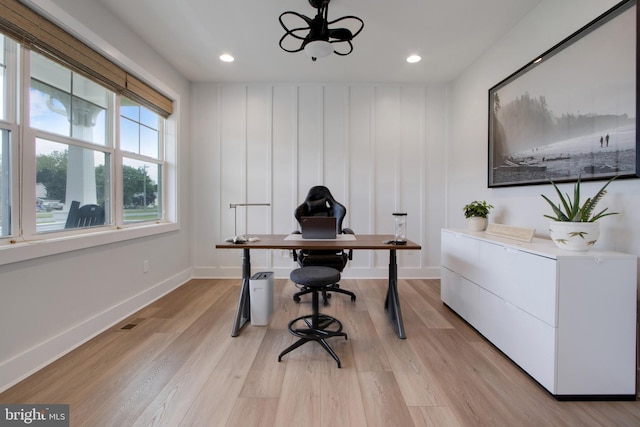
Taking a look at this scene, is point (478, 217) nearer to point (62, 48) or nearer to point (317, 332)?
point (317, 332)

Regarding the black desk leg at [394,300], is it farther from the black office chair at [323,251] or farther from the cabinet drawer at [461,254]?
the cabinet drawer at [461,254]

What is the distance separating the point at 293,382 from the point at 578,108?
271cm

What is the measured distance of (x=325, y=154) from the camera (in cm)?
375

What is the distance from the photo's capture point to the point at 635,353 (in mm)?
1486

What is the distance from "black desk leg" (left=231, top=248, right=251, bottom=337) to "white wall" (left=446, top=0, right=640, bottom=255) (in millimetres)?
2559

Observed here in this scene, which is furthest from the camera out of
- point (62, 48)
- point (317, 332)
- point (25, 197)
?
point (317, 332)

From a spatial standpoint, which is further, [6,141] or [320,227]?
[320,227]

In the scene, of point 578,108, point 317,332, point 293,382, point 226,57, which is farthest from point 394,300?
point 226,57

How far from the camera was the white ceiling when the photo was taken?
227 cm

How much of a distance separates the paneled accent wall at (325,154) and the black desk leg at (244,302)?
1.40 m

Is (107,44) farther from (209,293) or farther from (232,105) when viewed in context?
(209,293)

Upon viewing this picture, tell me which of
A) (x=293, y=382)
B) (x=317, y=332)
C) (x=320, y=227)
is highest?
(x=320, y=227)

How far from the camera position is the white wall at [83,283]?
1.64 meters

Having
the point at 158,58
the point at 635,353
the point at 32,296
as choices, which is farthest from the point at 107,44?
the point at 635,353
